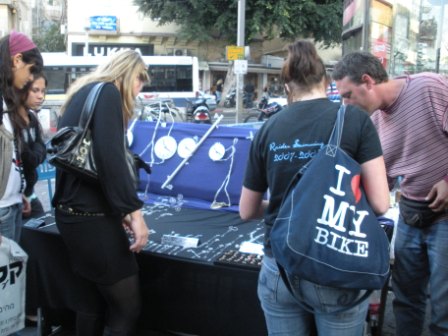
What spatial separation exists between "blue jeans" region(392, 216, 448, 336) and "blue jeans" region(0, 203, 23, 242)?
1.94m

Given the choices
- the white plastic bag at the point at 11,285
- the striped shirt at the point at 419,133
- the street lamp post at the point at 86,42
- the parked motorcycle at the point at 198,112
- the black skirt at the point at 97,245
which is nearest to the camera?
the black skirt at the point at 97,245

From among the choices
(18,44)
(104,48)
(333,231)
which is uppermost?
(104,48)

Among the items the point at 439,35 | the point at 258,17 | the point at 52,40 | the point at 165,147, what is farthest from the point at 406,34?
the point at 52,40

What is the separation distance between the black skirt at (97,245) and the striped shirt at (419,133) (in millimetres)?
1293

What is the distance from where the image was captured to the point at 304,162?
5.32ft

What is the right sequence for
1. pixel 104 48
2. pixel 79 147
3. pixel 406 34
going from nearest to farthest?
1. pixel 79 147
2. pixel 406 34
3. pixel 104 48

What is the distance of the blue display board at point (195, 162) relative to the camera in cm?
341

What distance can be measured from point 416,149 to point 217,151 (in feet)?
5.10

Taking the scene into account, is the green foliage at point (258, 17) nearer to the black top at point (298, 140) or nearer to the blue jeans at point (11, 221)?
the blue jeans at point (11, 221)

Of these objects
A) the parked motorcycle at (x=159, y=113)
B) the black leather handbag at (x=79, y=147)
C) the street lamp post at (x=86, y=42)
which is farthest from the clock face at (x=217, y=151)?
the street lamp post at (x=86, y=42)

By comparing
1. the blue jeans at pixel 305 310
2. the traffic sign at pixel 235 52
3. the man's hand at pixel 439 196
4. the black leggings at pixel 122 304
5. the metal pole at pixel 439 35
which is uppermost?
the traffic sign at pixel 235 52

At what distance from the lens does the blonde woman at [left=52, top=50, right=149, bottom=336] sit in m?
1.97

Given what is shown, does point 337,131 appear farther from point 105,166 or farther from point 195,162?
point 195,162

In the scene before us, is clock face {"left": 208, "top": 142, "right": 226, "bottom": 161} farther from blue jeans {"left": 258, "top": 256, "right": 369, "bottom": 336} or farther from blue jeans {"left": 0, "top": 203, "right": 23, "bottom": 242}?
blue jeans {"left": 258, "top": 256, "right": 369, "bottom": 336}
